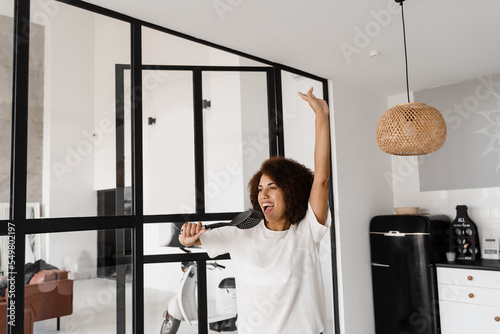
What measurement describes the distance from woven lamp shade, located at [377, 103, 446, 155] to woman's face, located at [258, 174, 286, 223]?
1218mm

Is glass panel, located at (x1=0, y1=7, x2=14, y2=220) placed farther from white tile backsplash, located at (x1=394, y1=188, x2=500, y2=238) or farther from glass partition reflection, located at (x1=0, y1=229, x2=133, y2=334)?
white tile backsplash, located at (x1=394, y1=188, x2=500, y2=238)

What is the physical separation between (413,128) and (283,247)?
139cm

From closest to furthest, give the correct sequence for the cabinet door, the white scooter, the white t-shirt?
1. the white t-shirt
2. the white scooter
3. the cabinet door

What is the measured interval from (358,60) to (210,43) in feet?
4.04

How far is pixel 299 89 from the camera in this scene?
154 inches

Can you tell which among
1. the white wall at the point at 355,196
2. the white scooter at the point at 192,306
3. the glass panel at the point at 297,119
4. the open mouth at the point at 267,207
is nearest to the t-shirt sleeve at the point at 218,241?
the open mouth at the point at 267,207

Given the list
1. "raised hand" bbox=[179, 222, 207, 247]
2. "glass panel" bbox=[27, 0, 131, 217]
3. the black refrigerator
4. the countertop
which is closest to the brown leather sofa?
"glass panel" bbox=[27, 0, 131, 217]

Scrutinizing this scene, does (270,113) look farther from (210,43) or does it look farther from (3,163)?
(3,163)

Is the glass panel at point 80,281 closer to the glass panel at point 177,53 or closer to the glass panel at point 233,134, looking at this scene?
the glass panel at point 233,134

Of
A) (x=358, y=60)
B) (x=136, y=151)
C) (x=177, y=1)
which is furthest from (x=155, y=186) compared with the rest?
(x=358, y=60)

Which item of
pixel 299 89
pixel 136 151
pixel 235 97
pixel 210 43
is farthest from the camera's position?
pixel 299 89

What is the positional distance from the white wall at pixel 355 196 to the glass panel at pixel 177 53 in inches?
51.8

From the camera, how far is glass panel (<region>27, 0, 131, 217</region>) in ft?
7.45

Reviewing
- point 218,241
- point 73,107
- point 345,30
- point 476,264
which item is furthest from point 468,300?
point 73,107
